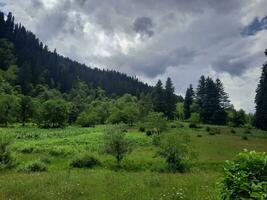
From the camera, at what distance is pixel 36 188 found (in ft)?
65.5

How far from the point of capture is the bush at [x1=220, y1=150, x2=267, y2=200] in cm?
827

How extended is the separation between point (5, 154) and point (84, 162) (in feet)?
37.0

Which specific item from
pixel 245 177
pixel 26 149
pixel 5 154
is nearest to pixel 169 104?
pixel 26 149

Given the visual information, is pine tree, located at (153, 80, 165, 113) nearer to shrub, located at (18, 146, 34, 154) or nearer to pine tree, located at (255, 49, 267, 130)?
pine tree, located at (255, 49, 267, 130)

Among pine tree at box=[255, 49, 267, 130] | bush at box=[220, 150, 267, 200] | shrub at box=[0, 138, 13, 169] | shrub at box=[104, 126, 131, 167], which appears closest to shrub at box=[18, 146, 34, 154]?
shrub at box=[104, 126, 131, 167]

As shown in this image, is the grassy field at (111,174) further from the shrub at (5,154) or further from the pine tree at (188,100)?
the pine tree at (188,100)

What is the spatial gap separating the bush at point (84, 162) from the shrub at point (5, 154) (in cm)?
994

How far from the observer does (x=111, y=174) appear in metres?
29.5

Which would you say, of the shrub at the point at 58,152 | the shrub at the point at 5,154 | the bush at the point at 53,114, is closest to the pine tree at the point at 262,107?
the bush at the point at 53,114

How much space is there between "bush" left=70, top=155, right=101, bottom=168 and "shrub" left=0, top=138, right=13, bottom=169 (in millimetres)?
9937

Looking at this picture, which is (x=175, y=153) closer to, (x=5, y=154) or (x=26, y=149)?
(x=5, y=154)

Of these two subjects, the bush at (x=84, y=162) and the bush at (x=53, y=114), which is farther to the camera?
the bush at (x=53, y=114)

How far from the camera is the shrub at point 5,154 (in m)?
38.6

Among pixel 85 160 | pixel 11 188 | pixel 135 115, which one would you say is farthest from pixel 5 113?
pixel 11 188
